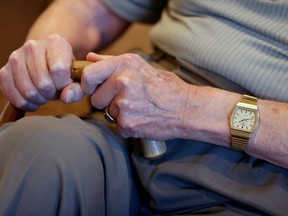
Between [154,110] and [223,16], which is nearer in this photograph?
[154,110]

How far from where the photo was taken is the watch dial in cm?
64

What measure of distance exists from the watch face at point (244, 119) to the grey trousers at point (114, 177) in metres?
0.08

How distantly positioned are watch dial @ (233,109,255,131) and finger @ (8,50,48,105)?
0.35 m

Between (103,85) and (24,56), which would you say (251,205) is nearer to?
(103,85)

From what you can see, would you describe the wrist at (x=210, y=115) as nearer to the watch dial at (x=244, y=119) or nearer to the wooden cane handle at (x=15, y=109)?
the watch dial at (x=244, y=119)

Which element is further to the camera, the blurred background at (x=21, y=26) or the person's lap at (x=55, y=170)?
the blurred background at (x=21, y=26)

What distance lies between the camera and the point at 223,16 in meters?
0.80

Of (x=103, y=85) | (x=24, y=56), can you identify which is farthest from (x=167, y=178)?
(x=24, y=56)

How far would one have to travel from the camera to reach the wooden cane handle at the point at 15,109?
2.20 feet

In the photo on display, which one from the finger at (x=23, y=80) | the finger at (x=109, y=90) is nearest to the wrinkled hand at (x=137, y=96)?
the finger at (x=109, y=90)

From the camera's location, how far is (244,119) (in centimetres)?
64

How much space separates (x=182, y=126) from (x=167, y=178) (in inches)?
3.8

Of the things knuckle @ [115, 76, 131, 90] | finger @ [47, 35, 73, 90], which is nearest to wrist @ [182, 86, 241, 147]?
knuckle @ [115, 76, 131, 90]

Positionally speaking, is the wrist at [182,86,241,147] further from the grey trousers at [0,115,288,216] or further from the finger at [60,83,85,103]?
the finger at [60,83,85,103]
